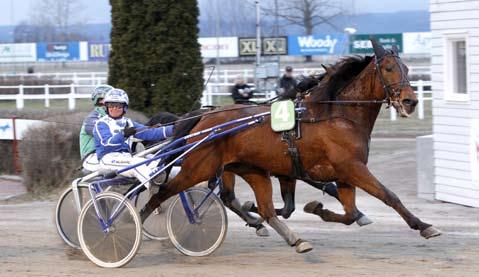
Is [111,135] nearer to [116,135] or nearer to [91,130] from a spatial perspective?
[116,135]

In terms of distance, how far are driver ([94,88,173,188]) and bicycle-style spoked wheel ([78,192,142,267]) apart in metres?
0.31

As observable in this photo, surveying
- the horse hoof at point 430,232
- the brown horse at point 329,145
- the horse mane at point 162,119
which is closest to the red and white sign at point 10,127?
the horse mane at point 162,119

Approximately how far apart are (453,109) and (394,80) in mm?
4195

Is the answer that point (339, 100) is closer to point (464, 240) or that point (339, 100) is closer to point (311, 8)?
point (464, 240)

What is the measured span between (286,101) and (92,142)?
2085 mm

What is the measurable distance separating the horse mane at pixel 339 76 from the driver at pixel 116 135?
1.68 metres

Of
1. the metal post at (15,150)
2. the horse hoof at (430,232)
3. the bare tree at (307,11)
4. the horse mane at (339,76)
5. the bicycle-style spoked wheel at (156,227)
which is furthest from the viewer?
the bare tree at (307,11)

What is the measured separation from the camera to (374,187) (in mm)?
7613

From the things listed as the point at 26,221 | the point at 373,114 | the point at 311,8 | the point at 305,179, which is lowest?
the point at 26,221

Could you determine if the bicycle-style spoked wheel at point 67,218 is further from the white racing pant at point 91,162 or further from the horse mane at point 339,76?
the horse mane at point 339,76

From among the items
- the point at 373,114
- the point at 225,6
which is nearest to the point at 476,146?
the point at 373,114

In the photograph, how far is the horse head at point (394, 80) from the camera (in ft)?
24.7

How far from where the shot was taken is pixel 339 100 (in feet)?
26.3

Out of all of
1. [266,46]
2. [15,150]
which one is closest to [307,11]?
[266,46]
